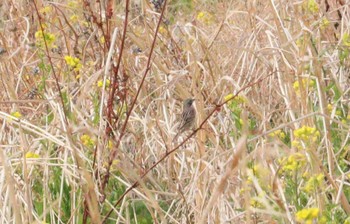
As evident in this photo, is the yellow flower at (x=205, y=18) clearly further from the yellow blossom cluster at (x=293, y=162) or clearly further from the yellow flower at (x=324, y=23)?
the yellow blossom cluster at (x=293, y=162)

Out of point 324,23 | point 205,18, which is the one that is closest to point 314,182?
point 324,23

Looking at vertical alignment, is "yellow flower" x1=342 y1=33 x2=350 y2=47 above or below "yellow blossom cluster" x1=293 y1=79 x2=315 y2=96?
above

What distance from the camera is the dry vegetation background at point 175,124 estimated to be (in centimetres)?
204

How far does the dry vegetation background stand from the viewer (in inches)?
80.3

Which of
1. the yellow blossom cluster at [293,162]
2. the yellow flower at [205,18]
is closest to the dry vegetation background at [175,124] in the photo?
the yellow blossom cluster at [293,162]

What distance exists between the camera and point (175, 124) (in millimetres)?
2725

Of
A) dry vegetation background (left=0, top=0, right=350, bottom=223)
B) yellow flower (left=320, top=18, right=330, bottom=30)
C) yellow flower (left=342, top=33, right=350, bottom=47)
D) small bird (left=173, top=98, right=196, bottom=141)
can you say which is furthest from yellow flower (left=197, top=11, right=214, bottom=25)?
small bird (left=173, top=98, right=196, bottom=141)

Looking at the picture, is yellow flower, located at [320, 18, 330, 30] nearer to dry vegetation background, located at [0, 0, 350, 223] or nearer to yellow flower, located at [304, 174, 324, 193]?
dry vegetation background, located at [0, 0, 350, 223]

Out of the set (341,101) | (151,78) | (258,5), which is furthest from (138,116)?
(258,5)

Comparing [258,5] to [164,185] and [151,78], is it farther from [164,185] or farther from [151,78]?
[164,185]

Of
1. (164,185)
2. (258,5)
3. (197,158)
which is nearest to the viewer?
(197,158)

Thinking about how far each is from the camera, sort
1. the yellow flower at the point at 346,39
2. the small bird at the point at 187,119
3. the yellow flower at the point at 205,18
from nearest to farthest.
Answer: the small bird at the point at 187,119, the yellow flower at the point at 346,39, the yellow flower at the point at 205,18

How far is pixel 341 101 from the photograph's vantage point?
9.06 feet

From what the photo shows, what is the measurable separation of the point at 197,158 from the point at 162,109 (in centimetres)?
46
